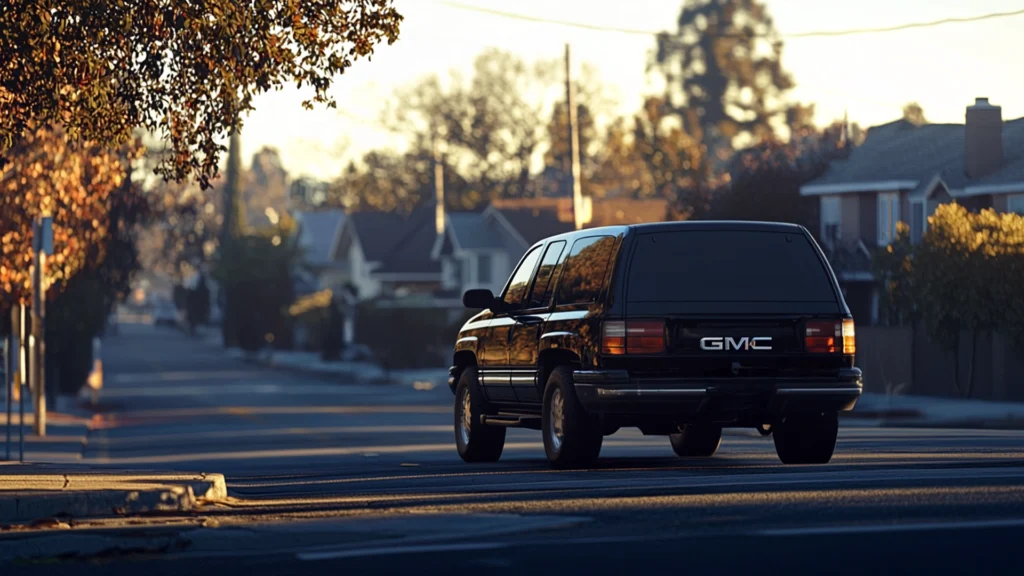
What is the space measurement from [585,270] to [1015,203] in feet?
117

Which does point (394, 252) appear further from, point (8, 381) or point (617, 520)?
point (617, 520)

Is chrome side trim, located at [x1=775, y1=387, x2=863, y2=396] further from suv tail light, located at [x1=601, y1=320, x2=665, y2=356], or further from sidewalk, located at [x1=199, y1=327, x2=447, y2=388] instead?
sidewalk, located at [x1=199, y1=327, x2=447, y2=388]

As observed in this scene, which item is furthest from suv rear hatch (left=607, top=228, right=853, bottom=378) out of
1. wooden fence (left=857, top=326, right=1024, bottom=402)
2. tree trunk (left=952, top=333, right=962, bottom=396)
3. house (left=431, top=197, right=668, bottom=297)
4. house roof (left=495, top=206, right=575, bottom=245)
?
house roof (left=495, top=206, right=575, bottom=245)

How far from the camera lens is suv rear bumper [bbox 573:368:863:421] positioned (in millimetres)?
13930

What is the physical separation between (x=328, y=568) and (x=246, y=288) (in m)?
90.2

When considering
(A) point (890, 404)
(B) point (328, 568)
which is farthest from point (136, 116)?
(A) point (890, 404)

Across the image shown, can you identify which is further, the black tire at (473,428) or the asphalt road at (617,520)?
the black tire at (473,428)

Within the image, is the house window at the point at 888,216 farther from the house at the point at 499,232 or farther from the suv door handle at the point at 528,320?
the suv door handle at the point at 528,320

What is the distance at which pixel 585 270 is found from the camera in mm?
14914

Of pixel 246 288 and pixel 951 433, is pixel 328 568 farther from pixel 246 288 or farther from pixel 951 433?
pixel 246 288

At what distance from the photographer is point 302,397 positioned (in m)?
54.0

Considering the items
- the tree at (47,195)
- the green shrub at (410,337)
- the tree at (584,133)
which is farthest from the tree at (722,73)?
the tree at (47,195)

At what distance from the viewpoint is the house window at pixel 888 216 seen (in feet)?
180

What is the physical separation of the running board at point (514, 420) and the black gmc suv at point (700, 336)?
1233 mm
